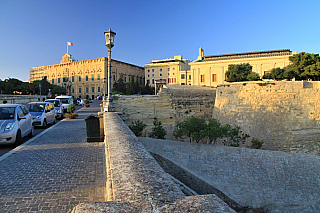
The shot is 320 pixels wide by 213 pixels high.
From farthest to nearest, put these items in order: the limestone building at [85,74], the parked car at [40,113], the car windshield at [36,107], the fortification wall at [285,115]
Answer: the limestone building at [85,74] → the fortification wall at [285,115] → the car windshield at [36,107] → the parked car at [40,113]

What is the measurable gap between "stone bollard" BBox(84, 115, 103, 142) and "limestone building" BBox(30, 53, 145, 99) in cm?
4799

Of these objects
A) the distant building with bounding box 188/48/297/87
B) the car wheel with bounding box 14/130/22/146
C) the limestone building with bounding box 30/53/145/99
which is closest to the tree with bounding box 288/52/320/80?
the distant building with bounding box 188/48/297/87

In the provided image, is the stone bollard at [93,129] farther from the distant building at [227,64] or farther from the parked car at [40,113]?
the distant building at [227,64]

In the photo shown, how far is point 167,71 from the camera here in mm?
55062

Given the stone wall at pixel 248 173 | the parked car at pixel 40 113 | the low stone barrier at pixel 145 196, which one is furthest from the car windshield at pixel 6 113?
the low stone barrier at pixel 145 196

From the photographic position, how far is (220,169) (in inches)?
384

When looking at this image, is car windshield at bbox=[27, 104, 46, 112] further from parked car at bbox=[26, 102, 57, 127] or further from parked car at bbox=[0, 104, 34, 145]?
parked car at bbox=[0, 104, 34, 145]

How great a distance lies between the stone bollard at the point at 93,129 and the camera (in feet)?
23.8

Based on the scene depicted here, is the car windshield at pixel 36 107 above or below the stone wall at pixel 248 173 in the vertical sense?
above

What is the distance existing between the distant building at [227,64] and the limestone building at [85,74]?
26.2 metres

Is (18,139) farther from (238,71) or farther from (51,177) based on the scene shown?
(238,71)

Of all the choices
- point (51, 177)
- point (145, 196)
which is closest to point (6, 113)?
point (51, 177)

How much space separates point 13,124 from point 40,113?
4594mm

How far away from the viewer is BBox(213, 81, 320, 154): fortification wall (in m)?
13.4
